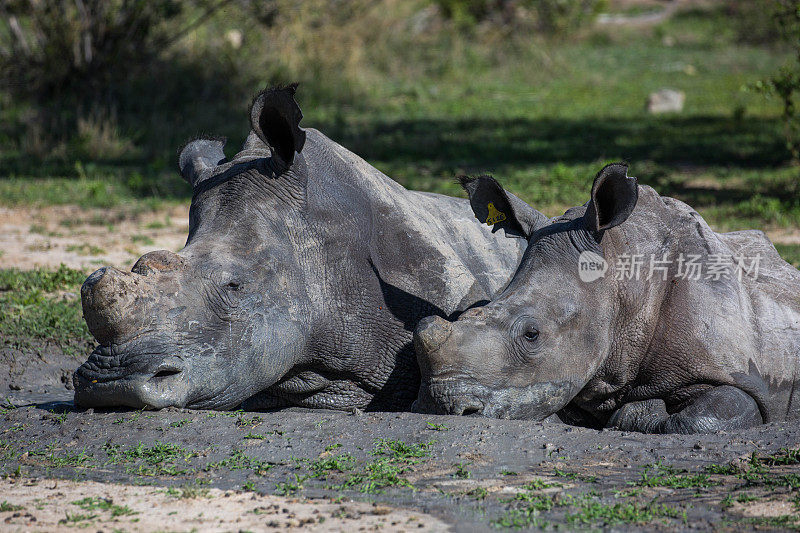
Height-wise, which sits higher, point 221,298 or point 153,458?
point 221,298

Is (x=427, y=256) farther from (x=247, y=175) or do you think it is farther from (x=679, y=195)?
(x=679, y=195)

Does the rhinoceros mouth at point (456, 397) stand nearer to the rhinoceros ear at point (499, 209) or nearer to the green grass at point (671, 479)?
the green grass at point (671, 479)

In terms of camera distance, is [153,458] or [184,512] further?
[153,458]

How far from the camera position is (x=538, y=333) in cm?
523

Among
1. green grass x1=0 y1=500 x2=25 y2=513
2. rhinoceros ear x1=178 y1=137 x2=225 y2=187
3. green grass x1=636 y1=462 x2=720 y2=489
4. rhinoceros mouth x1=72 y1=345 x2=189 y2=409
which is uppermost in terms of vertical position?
rhinoceros ear x1=178 y1=137 x2=225 y2=187

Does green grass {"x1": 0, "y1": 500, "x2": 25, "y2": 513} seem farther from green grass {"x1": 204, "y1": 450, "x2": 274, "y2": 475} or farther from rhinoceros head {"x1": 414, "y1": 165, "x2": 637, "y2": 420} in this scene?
rhinoceros head {"x1": 414, "y1": 165, "x2": 637, "y2": 420}

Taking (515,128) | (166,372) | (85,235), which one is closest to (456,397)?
(166,372)

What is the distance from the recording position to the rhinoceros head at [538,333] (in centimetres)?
508

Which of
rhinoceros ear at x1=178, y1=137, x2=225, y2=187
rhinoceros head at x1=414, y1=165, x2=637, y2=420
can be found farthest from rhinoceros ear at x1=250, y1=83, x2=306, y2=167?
rhinoceros head at x1=414, y1=165, x2=637, y2=420

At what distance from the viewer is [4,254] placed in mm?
9188

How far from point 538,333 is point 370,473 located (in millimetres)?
1302

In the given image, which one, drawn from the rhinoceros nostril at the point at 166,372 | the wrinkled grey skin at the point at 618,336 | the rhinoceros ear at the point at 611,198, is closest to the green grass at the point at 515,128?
the wrinkled grey skin at the point at 618,336

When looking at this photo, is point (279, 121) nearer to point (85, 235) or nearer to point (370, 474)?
point (370, 474)

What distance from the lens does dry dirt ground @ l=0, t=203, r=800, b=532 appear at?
3818 millimetres
